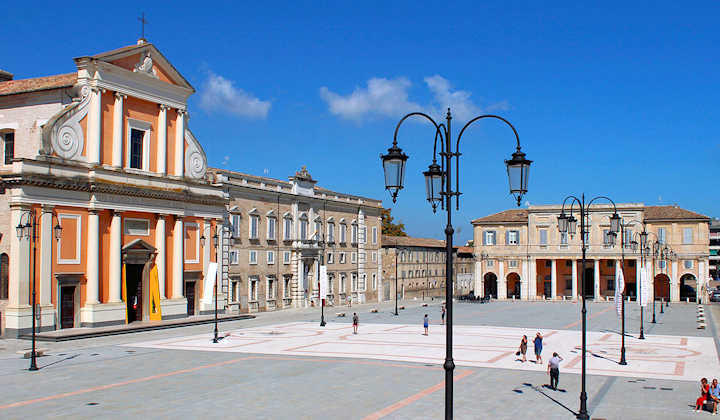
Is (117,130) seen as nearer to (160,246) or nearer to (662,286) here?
(160,246)

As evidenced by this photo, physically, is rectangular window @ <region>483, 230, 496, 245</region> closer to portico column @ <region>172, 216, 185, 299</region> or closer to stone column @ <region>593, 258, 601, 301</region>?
stone column @ <region>593, 258, 601, 301</region>

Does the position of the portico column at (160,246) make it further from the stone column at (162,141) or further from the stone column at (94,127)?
the stone column at (94,127)

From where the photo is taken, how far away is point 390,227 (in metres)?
107

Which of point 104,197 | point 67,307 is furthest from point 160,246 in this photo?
point 67,307

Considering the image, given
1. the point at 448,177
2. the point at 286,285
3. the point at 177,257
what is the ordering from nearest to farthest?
the point at 448,177 < the point at 177,257 < the point at 286,285

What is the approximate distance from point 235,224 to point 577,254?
48.8 metres

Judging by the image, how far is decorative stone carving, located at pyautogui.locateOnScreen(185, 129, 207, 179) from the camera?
49.5 meters

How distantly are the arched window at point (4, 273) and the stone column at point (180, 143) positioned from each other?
1285 centimetres

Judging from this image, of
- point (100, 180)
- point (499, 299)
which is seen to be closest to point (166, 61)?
point (100, 180)

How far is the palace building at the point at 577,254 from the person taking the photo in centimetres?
8194

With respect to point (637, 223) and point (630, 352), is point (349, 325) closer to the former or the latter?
point (630, 352)

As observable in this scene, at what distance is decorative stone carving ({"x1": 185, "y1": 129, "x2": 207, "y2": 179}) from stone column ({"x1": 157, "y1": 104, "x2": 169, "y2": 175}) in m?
2.83

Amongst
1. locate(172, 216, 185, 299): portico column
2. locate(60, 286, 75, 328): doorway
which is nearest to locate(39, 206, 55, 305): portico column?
locate(60, 286, 75, 328): doorway

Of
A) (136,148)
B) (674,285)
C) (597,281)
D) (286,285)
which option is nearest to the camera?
(136,148)
